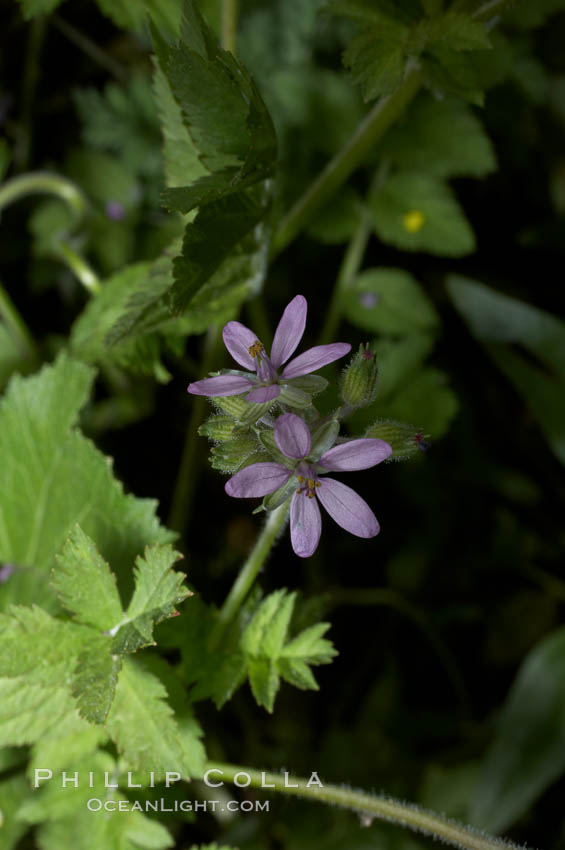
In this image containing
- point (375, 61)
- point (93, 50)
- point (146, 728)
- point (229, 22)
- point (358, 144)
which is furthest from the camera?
point (93, 50)

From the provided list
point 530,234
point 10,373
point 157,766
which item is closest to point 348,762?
point 157,766

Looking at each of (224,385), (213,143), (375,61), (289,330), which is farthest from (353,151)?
(224,385)

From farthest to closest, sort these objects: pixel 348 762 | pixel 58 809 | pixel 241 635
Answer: pixel 348 762
pixel 58 809
pixel 241 635

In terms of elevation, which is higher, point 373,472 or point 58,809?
point 58,809

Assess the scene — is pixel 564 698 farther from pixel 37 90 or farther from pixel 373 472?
pixel 37 90

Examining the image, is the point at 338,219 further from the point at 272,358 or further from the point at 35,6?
the point at 272,358

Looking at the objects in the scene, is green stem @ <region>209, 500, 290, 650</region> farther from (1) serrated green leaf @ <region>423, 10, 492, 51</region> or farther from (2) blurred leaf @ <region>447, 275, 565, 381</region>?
(2) blurred leaf @ <region>447, 275, 565, 381</region>

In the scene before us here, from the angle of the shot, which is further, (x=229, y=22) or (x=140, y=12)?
(x=229, y=22)

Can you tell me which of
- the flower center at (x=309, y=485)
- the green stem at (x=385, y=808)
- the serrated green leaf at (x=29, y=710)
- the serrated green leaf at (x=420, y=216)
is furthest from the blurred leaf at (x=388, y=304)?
the serrated green leaf at (x=29, y=710)
